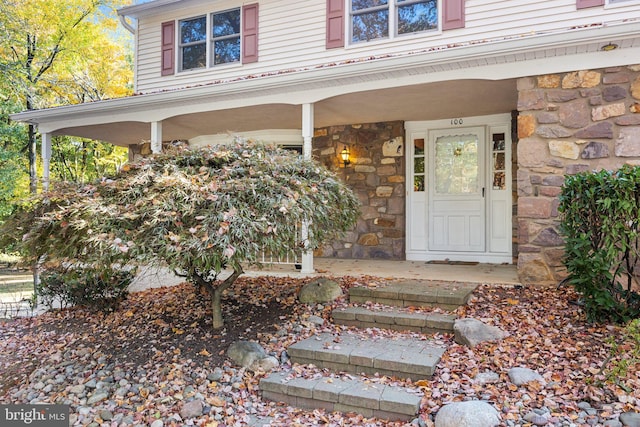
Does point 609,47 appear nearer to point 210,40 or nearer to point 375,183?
point 375,183

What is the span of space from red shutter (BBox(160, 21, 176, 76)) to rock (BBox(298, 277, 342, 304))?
224 inches

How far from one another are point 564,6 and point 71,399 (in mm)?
6794

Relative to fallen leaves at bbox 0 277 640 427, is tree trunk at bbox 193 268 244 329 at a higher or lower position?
higher

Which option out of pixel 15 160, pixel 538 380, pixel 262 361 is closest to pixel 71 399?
pixel 262 361

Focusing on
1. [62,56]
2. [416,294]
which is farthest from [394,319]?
[62,56]

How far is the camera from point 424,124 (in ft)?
21.2

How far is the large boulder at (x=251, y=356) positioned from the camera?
10.4 ft

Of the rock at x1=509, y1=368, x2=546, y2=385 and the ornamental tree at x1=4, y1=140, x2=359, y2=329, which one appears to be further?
the ornamental tree at x1=4, y1=140, x2=359, y2=329

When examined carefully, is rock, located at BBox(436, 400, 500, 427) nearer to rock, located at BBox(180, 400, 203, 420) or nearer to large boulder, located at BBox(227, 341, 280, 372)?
large boulder, located at BBox(227, 341, 280, 372)

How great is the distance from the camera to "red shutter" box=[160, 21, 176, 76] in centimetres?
793

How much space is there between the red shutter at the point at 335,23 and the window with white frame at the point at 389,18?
0.53ft

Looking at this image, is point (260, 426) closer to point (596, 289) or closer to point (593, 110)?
point (596, 289)

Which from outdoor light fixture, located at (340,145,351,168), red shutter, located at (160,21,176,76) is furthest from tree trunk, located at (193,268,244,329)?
red shutter, located at (160,21,176,76)

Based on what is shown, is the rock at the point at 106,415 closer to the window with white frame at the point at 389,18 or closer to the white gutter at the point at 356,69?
the white gutter at the point at 356,69
